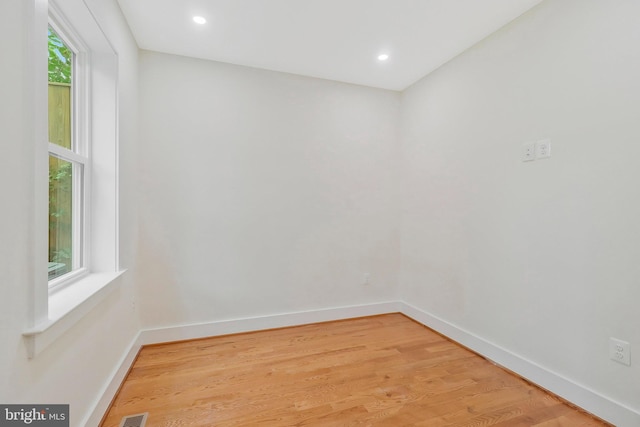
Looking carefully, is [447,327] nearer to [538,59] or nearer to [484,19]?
[538,59]

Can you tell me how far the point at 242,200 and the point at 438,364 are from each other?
214 centimetres

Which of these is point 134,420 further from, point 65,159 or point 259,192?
point 259,192

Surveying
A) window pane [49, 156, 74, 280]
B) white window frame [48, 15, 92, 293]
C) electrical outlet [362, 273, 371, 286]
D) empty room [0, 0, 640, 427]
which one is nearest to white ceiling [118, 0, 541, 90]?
empty room [0, 0, 640, 427]

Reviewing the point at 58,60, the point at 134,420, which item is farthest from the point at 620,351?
the point at 58,60

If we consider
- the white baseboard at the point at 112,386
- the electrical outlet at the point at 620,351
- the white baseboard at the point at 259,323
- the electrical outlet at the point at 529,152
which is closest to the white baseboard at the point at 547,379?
the electrical outlet at the point at 620,351

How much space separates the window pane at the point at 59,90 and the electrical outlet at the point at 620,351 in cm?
314

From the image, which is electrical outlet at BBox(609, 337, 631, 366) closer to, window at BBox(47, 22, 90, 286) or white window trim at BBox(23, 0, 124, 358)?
white window trim at BBox(23, 0, 124, 358)

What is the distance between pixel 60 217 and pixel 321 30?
2090mm

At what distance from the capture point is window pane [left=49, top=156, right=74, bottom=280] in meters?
1.43

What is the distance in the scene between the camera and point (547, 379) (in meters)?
1.85

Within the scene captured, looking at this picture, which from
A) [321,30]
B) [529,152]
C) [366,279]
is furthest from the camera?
[366,279]

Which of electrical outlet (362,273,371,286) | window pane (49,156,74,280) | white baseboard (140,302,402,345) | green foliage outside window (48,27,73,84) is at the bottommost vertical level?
white baseboard (140,302,402,345)

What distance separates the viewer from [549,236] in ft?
6.09

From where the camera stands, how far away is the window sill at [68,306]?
98 cm
